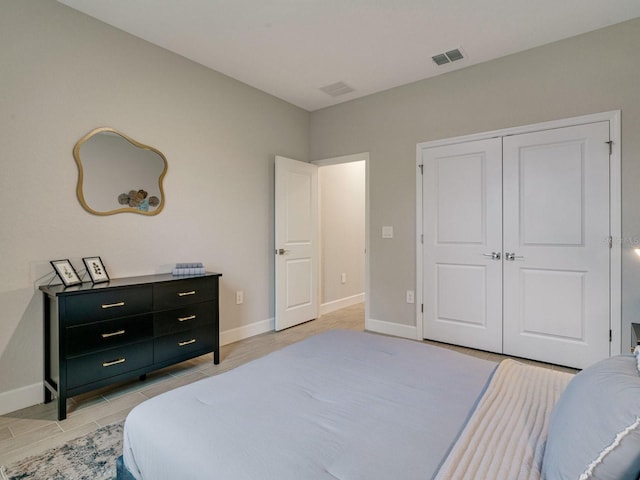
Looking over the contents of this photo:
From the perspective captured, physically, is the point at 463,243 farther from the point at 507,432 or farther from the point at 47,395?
the point at 47,395

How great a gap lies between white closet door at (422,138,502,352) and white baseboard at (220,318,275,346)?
70.6 inches

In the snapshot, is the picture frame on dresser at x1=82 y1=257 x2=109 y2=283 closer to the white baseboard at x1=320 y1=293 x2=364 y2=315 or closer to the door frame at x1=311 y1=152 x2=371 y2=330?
the door frame at x1=311 y1=152 x2=371 y2=330

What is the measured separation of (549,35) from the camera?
2.90 metres

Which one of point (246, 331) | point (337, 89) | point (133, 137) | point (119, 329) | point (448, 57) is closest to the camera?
point (119, 329)

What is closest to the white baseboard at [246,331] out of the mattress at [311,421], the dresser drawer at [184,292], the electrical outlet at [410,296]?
the dresser drawer at [184,292]

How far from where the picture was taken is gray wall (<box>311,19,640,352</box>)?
2734mm

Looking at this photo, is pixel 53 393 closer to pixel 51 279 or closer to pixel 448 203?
pixel 51 279

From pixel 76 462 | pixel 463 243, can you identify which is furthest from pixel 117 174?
pixel 463 243

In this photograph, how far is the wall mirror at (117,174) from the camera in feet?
8.63

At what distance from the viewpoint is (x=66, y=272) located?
2430 mm

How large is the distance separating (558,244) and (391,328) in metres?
1.86

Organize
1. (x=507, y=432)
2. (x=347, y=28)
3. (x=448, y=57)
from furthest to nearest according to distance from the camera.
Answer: (x=448, y=57)
(x=347, y=28)
(x=507, y=432)

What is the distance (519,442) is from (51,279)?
2.89 meters

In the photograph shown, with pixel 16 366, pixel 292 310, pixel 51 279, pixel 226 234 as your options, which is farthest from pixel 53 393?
pixel 292 310
